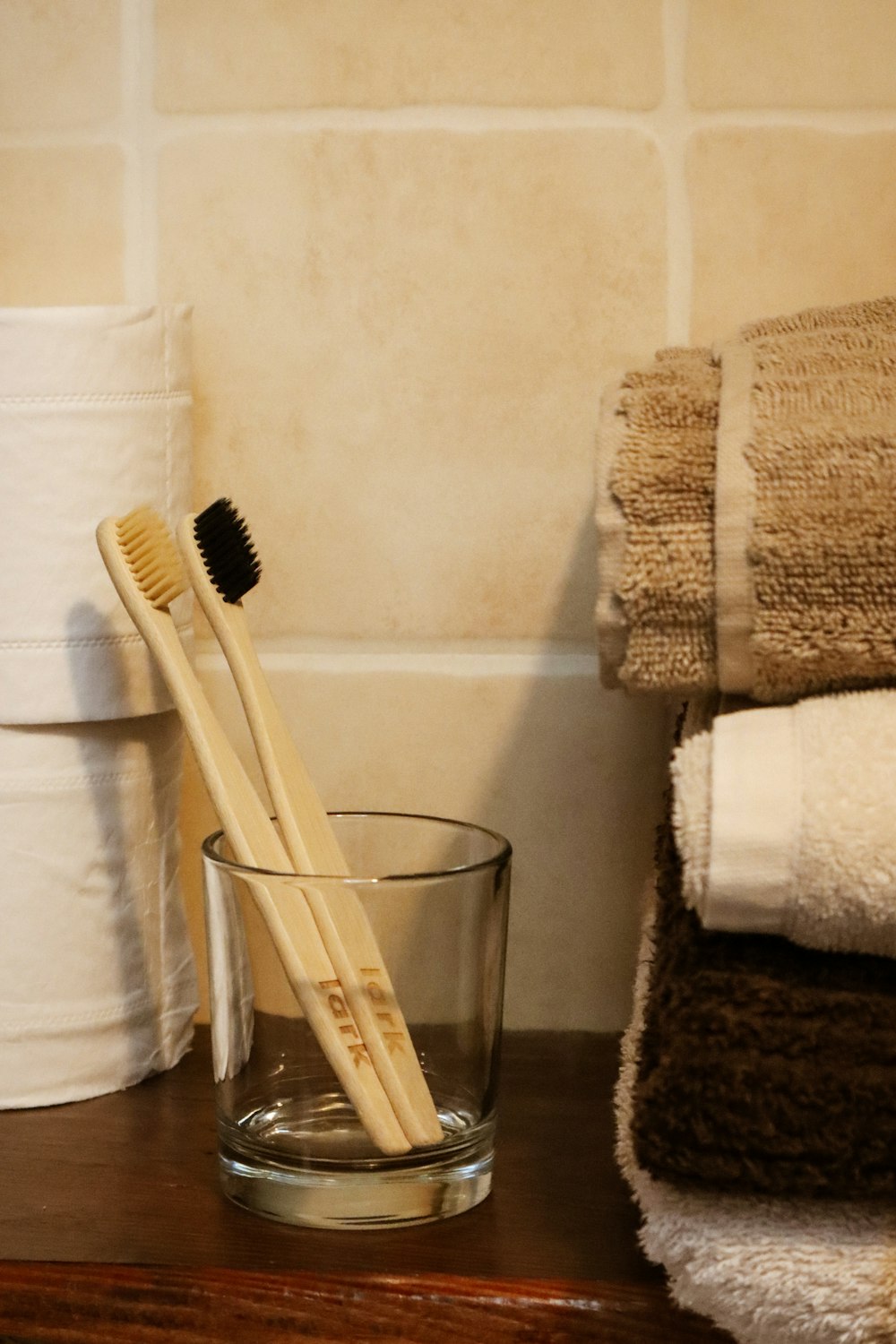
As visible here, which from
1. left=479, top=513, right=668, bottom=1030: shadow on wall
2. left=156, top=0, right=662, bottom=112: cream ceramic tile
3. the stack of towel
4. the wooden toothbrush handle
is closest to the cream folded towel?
the stack of towel

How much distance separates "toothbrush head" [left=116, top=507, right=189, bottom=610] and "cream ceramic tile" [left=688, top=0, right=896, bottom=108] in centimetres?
29

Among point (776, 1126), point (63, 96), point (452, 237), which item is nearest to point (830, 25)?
point (452, 237)

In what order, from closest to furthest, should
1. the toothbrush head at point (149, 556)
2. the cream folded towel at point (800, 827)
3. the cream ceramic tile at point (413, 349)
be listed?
the cream folded towel at point (800, 827) → the toothbrush head at point (149, 556) → the cream ceramic tile at point (413, 349)

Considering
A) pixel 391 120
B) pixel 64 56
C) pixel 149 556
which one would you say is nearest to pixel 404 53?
pixel 391 120

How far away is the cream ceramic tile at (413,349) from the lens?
55 centimetres

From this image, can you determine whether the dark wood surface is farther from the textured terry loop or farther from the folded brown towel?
the textured terry loop

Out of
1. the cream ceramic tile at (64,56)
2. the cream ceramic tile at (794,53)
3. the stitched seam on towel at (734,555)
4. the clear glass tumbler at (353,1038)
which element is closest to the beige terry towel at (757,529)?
the stitched seam on towel at (734,555)

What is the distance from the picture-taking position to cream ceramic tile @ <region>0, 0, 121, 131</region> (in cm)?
55

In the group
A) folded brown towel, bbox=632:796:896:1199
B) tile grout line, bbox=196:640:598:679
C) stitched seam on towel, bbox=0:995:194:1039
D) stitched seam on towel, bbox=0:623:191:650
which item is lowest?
stitched seam on towel, bbox=0:995:194:1039

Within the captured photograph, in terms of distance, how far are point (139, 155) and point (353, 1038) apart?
38 centimetres

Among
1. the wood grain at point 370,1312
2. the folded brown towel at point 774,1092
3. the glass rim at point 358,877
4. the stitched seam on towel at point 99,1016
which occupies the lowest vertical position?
the wood grain at point 370,1312

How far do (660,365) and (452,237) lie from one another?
0.16 m

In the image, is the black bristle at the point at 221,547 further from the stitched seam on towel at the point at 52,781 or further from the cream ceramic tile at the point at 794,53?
the cream ceramic tile at the point at 794,53

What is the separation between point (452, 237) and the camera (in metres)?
0.55
